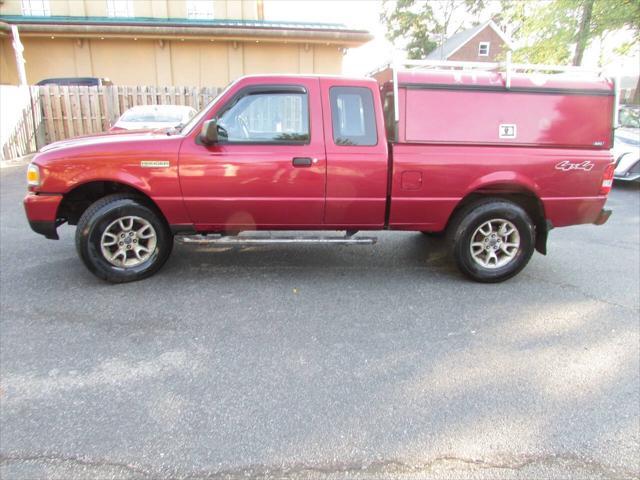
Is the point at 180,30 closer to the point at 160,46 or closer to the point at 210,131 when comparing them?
the point at 160,46

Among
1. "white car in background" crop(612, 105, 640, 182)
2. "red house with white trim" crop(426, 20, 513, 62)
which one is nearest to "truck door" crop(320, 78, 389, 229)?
"white car in background" crop(612, 105, 640, 182)

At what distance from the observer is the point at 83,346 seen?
10.7 feet

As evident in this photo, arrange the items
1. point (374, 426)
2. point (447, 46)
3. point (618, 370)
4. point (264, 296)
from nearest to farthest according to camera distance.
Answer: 1. point (374, 426)
2. point (618, 370)
3. point (264, 296)
4. point (447, 46)

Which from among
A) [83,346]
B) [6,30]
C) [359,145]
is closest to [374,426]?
[83,346]

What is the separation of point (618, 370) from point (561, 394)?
61 centimetres

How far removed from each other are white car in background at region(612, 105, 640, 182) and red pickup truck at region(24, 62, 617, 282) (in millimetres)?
6764

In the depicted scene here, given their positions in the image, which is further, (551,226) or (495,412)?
(551,226)

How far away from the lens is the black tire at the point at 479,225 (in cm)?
448

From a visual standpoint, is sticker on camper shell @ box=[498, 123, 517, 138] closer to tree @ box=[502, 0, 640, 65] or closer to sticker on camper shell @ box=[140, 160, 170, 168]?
sticker on camper shell @ box=[140, 160, 170, 168]

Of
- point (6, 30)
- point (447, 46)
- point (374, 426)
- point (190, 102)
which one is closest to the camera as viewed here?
point (374, 426)

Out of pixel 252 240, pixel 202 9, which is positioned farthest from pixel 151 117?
pixel 202 9

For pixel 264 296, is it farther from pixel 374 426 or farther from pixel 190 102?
pixel 190 102

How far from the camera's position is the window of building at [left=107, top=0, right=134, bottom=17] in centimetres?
1870

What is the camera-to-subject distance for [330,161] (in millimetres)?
4234
